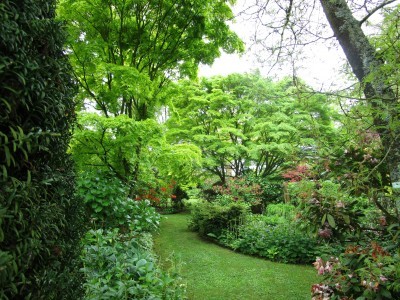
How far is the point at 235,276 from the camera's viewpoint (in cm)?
488

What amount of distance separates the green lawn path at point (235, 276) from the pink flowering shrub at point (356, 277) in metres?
1.39

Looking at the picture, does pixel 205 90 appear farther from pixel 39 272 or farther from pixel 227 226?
pixel 39 272

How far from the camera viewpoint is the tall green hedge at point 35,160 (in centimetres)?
100

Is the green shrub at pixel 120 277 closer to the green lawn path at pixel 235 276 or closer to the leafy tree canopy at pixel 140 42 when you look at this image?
the green lawn path at pixel 235 276

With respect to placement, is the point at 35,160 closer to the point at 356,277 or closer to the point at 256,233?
the point at 356,277

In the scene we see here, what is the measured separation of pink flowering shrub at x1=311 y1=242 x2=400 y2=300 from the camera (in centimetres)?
220

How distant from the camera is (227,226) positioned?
25.3ft

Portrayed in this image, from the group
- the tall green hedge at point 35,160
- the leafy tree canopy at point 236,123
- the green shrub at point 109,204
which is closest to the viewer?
the tall green hedge at point 35,160

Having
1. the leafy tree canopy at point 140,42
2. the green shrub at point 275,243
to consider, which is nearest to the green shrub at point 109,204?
the leafy tree canopy at point 140,42

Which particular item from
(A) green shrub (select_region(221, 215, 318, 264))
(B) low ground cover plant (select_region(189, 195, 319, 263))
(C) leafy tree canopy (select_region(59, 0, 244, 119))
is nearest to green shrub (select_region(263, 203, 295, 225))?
(B) low ground cover plant (select_region(189, 195, 319, 263))

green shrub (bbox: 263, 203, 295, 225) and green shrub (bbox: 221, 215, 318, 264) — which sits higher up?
green shrub (bbox: 263, 203, 295, 225)

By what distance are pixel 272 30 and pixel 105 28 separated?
2.69m

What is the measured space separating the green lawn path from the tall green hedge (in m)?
1.87

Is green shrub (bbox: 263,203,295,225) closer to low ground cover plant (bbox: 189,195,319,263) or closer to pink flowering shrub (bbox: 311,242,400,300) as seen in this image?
low ground cover plant (bbox: 189,195,319,263)
